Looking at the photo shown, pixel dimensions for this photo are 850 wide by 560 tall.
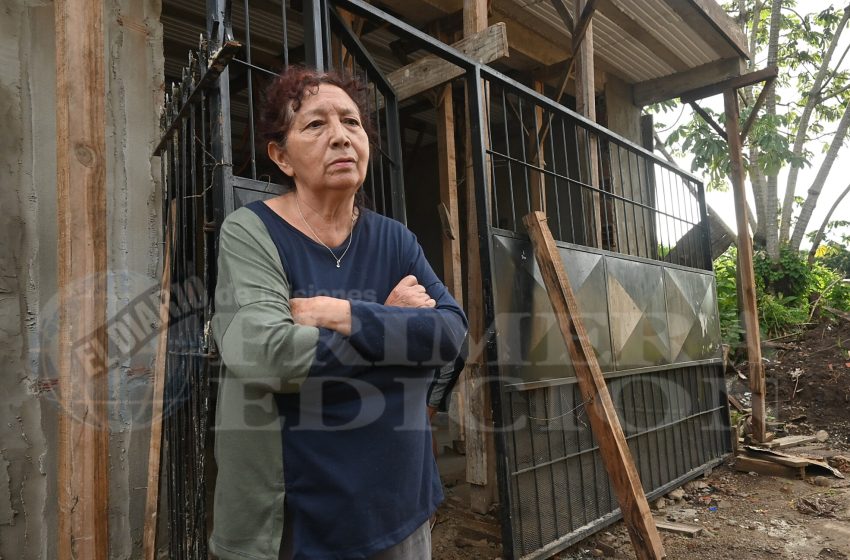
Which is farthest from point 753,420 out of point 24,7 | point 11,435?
point 24,7

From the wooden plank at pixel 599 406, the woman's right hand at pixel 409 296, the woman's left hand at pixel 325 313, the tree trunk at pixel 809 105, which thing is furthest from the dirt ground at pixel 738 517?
the tree trunk at pixel 809 105

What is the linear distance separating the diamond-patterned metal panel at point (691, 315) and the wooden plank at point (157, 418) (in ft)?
13.0

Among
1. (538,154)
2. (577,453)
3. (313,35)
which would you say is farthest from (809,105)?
(313,35)

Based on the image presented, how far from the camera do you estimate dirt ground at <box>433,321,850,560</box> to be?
355 cm

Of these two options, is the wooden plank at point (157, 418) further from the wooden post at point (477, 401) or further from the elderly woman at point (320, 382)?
the wooden post at point (477, 401)

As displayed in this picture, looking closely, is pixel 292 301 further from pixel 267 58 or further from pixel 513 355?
pixel 267 58

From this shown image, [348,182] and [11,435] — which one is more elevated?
[348,182]

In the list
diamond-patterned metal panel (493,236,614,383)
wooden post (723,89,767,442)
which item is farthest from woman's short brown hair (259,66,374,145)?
wooden post (723,89,767,442)

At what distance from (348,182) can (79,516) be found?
1214 mm

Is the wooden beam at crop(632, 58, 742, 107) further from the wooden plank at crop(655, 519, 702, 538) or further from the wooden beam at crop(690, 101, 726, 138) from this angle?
the wooden plank at crop(655, 519, 702, 538)

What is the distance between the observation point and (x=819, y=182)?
11797 mm

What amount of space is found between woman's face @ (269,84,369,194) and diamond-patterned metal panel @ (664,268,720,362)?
13.0ft

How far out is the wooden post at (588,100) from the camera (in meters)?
4.36

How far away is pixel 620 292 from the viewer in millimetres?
4234
